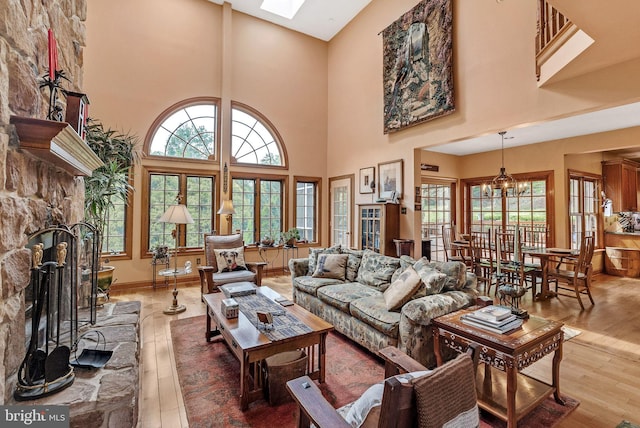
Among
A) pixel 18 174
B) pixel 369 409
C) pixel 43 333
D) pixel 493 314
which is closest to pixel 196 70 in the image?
pixel 18 174

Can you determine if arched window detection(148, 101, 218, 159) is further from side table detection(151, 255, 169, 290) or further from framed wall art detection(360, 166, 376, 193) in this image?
framed wall art detection(360, 166, 376, 193)

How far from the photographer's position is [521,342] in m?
1.83

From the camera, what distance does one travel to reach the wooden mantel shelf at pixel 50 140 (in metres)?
1.41

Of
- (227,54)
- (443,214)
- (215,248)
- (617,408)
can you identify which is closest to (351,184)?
(443,214)

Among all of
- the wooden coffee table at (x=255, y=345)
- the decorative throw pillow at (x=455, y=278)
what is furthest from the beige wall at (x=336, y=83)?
the wooden coffee table at (x=255, y=345)

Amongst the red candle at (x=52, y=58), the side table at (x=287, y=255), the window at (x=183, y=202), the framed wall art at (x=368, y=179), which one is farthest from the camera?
the side table at (x=287, y=255)

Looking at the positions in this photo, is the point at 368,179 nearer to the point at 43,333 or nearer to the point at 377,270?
the point at 377,270

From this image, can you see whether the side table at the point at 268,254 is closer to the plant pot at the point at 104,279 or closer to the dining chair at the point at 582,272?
the plant pot at the point at 104,279

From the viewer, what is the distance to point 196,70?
5840 mm

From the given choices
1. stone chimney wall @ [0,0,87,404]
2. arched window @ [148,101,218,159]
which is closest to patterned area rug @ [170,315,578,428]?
stone chimney wall @ [0,0,87,404]

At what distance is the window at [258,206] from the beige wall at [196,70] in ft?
1.18

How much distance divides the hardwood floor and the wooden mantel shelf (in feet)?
5.77

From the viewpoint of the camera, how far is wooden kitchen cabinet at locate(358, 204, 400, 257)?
5035 millimetres

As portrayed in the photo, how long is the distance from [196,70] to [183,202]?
2.62 m
